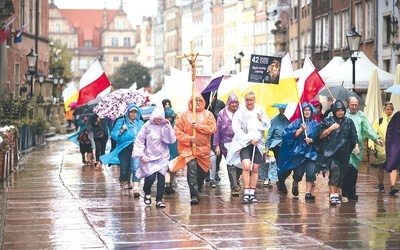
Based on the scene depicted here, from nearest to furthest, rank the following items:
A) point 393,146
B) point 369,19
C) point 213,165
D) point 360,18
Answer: point 393,146, point 213,165, point 369,19, point 360,18

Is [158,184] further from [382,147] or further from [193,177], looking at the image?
A: [382,147]

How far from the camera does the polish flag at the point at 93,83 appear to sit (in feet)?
86.8

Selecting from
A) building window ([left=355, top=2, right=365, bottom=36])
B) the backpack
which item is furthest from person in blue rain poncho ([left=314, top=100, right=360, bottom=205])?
building window ([left=355, top=2, right=365, bottom=36])

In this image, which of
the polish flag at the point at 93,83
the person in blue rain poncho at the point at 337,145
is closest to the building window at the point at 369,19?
the polish flag at the point at 93,83

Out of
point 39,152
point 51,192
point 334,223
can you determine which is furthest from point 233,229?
point 39,152

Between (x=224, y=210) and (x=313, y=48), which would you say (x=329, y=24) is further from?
(x=224, y=210)

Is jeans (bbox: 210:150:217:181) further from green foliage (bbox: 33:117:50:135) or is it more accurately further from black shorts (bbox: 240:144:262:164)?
green foliage (bbox: 33:117:50:135)

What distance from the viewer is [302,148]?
18359 millimetres

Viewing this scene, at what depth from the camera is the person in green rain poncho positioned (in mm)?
18031

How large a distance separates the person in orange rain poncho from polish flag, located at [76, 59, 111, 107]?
8.66 metres

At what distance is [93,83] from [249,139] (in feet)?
30.6

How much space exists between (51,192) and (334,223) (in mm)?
7109

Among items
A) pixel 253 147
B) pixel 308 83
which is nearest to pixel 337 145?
pixel 253 147

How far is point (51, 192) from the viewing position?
2025cm
